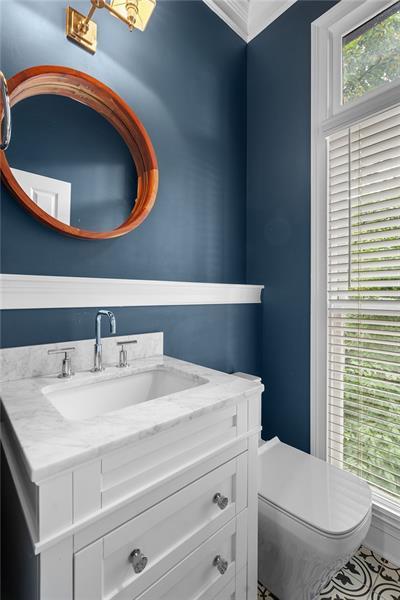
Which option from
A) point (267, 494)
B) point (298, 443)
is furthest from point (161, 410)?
point (298, 443)

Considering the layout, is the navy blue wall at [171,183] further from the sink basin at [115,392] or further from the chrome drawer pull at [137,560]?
the chrome drawer pull at [137,560]

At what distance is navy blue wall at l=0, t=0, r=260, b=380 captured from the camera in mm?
1110

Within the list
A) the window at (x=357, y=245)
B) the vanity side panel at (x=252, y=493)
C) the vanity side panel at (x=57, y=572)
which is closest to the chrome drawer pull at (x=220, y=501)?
the vanity side panel at (x=252, y=493)

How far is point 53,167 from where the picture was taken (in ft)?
3.80

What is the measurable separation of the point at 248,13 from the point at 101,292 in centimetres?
193

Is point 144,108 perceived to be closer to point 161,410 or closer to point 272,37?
point 272,37

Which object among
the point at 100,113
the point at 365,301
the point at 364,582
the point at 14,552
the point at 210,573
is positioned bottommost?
the point at 364,582

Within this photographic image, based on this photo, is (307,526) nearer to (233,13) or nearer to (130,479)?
(130,479)

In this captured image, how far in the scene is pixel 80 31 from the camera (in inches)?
46.9

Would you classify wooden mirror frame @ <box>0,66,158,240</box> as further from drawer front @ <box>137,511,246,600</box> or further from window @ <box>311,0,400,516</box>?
drawer front @ <box>137,511,246,600</box>

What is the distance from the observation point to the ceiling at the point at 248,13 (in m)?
1.74

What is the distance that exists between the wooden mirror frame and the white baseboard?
166 centimetres

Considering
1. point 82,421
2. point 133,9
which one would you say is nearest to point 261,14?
point 133,9

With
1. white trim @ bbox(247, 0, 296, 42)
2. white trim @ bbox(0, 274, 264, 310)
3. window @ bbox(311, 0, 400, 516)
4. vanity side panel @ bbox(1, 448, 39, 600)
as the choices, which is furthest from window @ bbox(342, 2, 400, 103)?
vanity side panel @ bbox(1, 448, 39, 600)
